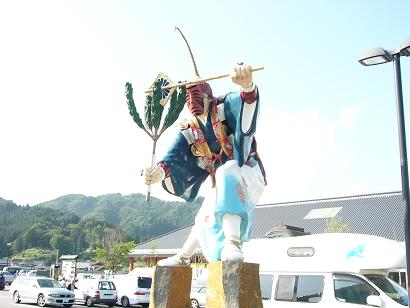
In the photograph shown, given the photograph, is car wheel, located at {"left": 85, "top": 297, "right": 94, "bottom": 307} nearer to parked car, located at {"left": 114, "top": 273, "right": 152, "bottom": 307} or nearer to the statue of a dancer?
parked car, located at {"left": 114, "top": 273, "right": 152, "bottom": 307}

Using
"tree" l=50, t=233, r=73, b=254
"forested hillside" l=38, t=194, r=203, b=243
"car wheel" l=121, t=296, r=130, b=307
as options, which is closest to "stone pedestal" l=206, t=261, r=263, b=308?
"car wheel" l=121, t=296, r=130, b=307

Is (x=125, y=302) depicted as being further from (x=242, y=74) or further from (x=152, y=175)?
(x=242, y=74)

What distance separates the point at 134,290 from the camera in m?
17.5

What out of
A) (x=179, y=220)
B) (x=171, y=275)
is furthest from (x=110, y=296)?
(x=179, y=220)

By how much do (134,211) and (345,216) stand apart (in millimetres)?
94459

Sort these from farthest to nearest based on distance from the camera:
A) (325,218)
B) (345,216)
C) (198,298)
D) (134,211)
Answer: (134,211), (325,218), (345,216), (198,298)

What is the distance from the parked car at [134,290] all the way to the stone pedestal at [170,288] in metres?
13.4

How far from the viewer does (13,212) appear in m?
105

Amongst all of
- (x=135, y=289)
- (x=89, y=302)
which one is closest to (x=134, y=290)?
(x=135, y=289)

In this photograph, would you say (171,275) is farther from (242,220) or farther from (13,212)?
(13,212)

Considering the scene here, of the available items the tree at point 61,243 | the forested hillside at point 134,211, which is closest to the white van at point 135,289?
the forested hillside at point 134,211

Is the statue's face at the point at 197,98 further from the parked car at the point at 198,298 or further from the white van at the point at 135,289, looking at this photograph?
the white van at the point at 135,289

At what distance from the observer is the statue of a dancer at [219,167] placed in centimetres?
419

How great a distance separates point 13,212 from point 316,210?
93.3 metres
